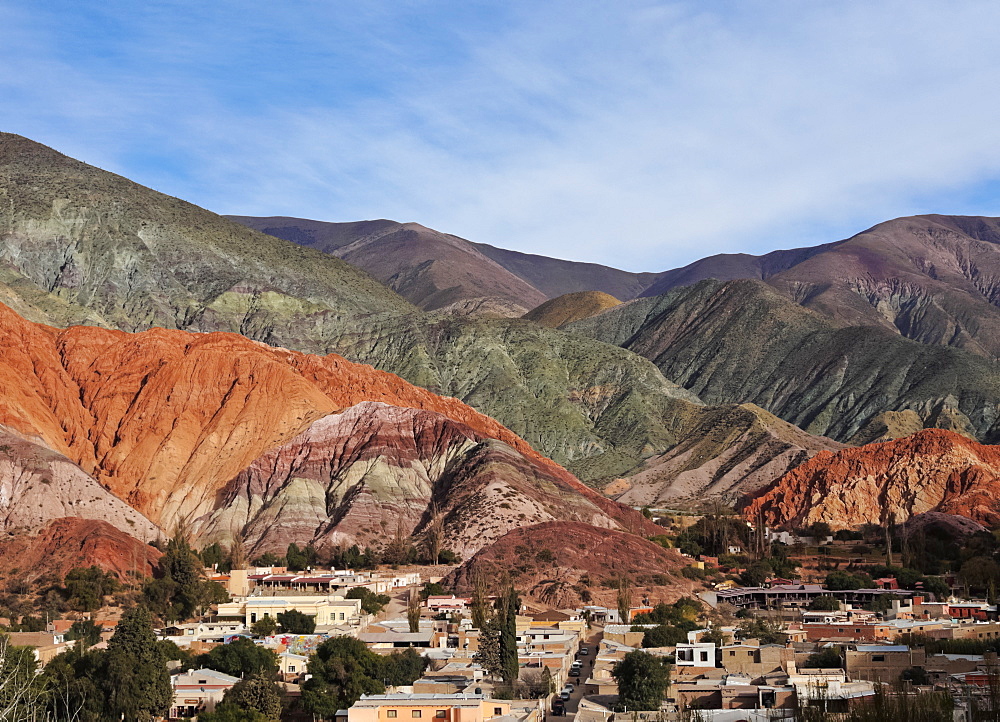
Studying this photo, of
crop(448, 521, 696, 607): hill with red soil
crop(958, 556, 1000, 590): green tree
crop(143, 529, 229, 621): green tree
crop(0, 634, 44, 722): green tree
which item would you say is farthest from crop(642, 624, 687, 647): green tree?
crop(958, 556, 1000, 590): green tree

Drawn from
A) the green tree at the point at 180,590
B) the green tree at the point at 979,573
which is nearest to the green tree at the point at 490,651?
the green tree at the point at 180,590

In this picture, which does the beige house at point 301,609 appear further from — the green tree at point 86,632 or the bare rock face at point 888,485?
the bare rock face at point 888,485

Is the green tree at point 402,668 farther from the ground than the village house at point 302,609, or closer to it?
closer to it

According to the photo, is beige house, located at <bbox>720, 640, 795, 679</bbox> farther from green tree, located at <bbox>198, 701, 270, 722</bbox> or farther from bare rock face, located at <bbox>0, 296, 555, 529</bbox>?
bare rock face, located at <bbox>0, 296, 555, 529</bbox>

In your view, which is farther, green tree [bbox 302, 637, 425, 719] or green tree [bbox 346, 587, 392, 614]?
green tree [bbox 346, 587, 392, 614]

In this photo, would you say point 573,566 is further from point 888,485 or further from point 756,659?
point 888,485

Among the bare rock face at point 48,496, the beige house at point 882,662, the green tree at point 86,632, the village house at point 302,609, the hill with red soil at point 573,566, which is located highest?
the bare rock face at point 48,496
